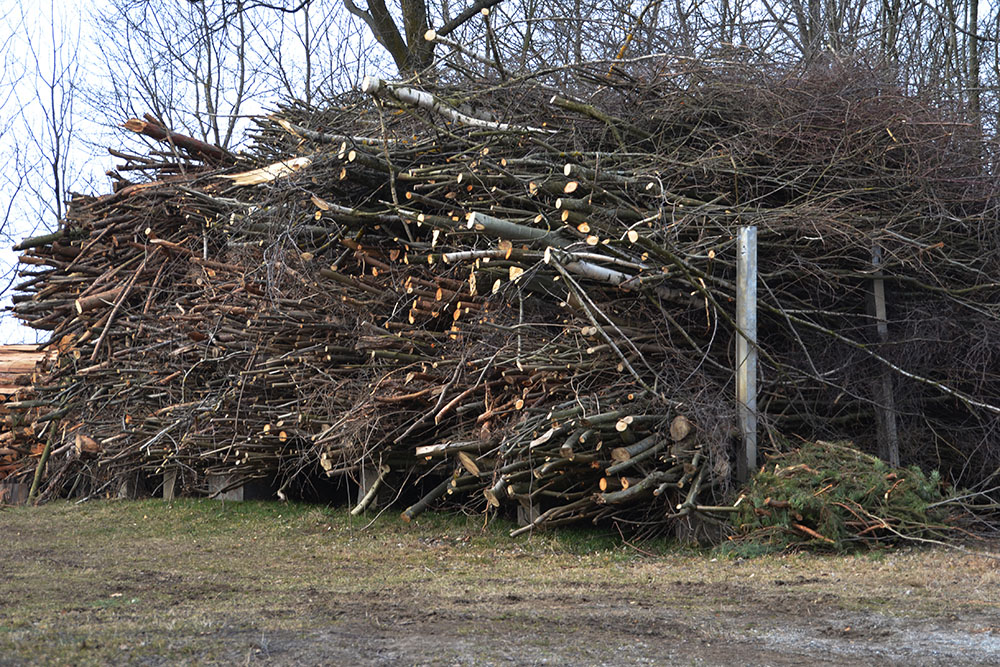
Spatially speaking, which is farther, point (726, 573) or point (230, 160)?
point (230, 160)

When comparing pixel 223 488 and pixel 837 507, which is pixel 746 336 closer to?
pixel 837 507

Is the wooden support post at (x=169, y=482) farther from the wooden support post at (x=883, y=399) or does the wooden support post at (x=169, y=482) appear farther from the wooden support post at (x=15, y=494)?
the wooden support post at (x=883, y=399)

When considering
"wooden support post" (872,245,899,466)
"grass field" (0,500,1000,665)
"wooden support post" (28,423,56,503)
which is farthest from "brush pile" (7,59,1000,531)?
"wooden support post" (28,423,56,503)

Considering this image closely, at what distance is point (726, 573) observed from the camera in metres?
6.47

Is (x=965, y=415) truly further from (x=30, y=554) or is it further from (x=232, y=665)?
(x=30, y=554)

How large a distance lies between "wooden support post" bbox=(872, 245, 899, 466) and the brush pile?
0.14ft

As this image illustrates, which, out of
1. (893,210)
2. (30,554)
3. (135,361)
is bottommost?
(30,554)

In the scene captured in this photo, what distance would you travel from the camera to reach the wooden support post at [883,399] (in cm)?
840

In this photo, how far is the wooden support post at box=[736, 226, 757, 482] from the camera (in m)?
7.83

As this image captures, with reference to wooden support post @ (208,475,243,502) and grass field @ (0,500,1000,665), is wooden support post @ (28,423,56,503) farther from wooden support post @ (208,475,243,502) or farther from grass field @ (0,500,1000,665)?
grass field @ (0,500,1000,665)

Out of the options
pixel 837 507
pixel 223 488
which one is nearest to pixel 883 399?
pixel 837 507

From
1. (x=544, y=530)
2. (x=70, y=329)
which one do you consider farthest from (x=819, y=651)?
(x=70, y=329)

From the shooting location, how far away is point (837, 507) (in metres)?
7.05

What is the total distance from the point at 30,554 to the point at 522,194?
494 centimetres
